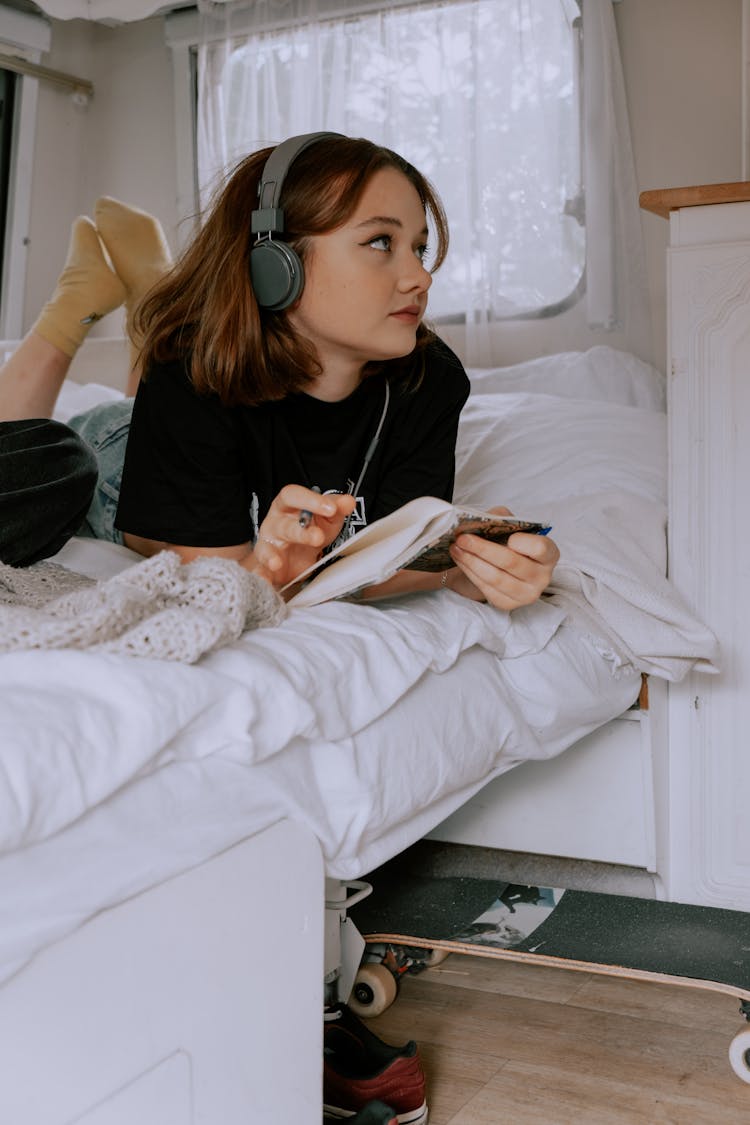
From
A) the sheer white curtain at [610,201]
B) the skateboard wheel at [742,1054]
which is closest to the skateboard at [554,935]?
the skateboard wheel at [742,1054]

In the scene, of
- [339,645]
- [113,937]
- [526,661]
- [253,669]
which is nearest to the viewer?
[113,937]

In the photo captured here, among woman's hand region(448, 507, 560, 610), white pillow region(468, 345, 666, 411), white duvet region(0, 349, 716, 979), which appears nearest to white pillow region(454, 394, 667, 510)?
white duvet region(0, 349, 716, 979)

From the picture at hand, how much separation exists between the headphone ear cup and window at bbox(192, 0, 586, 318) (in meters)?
1.41

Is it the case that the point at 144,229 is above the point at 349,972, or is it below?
above

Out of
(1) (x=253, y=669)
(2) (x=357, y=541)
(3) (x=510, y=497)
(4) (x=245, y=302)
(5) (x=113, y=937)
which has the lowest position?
(5) (x=113, y=937)

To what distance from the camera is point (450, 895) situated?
1468mm

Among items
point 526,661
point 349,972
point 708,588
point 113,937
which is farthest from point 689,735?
point 113,937

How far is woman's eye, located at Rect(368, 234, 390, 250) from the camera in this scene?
1264 millimetres

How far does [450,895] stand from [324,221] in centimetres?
81

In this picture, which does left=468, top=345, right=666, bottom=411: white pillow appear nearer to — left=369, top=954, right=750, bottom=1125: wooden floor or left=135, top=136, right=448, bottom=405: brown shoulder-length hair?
left=135, top=136, right=448, bottom=405: brown shoulder-length hair

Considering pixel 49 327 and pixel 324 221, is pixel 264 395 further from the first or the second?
pixel 49 327

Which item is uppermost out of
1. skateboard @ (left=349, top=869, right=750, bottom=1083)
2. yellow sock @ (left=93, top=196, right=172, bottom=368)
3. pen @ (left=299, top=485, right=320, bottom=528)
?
yellow sock @ (left=93, top=196, right=172, bottom=368)

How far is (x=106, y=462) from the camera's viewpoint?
161 cm

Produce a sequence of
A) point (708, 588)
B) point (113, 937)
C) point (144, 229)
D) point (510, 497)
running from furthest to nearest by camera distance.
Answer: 1. point (144, 229)
2. point (510, 497)
3. point (708, 588)
4. point (113, 937)
